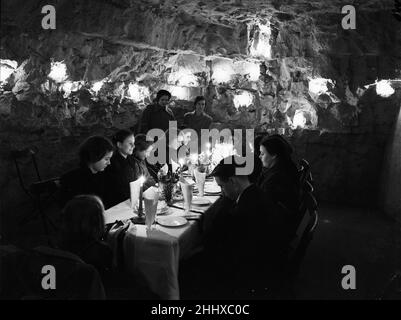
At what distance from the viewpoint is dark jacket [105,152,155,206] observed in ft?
13.0

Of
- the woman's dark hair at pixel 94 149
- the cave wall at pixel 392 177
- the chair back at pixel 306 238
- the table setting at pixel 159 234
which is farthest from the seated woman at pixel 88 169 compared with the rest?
the cave wall at pixel 392 177

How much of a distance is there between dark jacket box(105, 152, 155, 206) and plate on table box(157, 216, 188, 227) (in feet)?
4.28

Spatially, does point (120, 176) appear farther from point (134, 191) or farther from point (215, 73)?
point (215, 73)

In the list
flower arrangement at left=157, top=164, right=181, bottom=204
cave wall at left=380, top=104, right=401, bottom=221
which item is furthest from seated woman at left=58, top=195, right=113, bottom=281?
cave wall at left=380, top=104, right=401, bottom=221

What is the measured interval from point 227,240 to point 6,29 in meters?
5.38

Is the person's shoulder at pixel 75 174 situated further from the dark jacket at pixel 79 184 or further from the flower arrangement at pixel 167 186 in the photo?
the flower arrangement at pixel 167 186

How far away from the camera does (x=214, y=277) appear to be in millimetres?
2662

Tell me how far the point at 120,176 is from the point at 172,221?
155 centimetres

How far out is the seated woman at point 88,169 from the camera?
11.5 feet

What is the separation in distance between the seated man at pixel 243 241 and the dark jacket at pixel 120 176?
163cm

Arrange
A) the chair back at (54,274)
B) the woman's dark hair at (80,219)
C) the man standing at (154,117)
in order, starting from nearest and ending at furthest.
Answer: the chair back at (54,274)
the woman's dark hair at (80,219)
the man standing at (154,117)

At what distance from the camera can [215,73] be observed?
8.53 m

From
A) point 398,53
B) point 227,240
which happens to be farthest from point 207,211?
point 398,53
